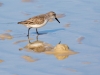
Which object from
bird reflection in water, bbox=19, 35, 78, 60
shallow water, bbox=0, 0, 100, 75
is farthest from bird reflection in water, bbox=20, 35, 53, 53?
shallow water, bbox=0, 0, 100, 75

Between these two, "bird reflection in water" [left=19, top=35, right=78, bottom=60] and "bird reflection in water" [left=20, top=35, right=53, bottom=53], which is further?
"bird reflection in water" [left=20, top=35, right=53, bottom=53]

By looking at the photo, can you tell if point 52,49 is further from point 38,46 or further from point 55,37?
point 55,37

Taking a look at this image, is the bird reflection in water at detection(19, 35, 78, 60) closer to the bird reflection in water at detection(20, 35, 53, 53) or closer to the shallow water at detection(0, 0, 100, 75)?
the bird reflection in water at detection(20, 35, 53, 53)

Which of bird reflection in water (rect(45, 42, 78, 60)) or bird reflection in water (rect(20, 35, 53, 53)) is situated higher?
bird reflection in water (rect(45, 42, 78, 60))

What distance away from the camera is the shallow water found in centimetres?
1000

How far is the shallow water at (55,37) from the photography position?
1000 cm

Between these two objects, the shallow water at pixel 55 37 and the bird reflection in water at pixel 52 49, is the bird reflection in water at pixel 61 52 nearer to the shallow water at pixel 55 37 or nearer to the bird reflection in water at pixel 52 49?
the bird reflection in water at pixel 52 49

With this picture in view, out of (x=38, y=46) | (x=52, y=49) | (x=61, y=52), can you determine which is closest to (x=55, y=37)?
(x=38, y=46)

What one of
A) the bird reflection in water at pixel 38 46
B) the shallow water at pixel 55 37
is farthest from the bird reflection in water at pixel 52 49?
the shallow water at pixel 55 37

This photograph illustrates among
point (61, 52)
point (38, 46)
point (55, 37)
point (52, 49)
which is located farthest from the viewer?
point (55, 37)

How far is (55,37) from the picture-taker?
12.5 m

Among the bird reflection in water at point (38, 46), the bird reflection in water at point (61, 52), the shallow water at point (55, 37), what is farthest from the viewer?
the bird reflection in water at point (38, 46)

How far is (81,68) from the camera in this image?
10.0m

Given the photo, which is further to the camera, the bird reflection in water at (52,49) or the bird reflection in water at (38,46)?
the bird reflection in water at (38,46)
